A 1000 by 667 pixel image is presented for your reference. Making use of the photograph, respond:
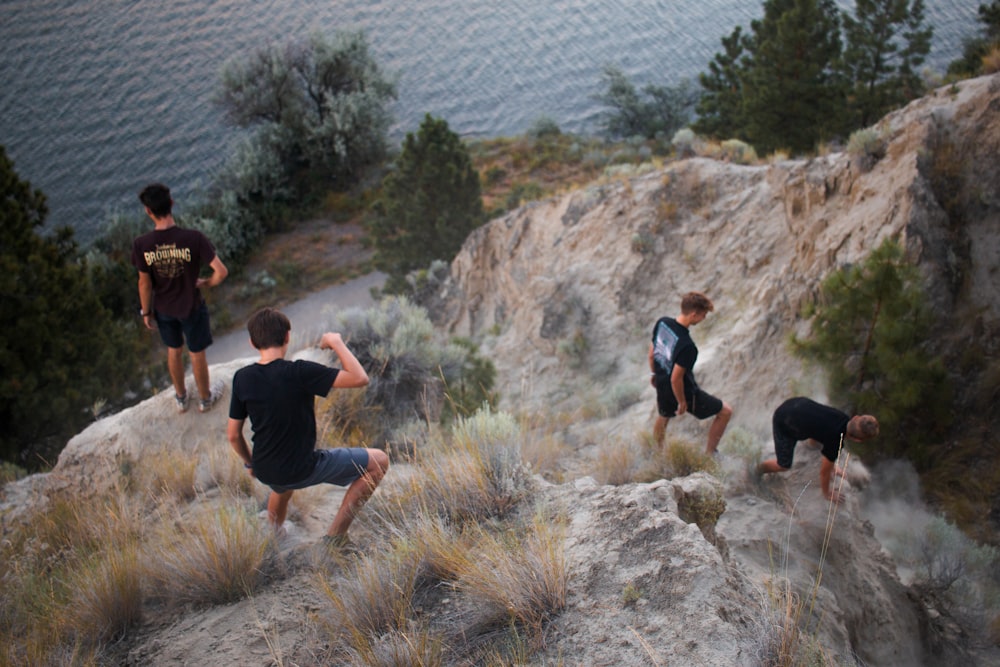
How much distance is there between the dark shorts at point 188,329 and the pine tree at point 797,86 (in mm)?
15290

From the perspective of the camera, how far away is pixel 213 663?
122 inches

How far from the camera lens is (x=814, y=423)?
16.9 ft

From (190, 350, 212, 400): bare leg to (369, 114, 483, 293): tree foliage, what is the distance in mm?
12179

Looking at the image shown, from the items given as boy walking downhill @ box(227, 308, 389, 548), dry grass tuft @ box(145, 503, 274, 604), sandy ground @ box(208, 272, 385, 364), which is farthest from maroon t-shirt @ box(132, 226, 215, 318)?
sandy ground @ box(208, 272, 385, 364)

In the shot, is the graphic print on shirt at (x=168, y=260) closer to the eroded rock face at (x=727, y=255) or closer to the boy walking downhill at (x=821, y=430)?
the boy walking downhill at (x=821, y=430)

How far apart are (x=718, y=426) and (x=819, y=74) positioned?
46.5ft

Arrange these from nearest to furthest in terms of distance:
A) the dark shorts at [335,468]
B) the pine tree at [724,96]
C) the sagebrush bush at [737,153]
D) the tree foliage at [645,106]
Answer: the dark shorts at [335,468]
the sagebrush bush at [737,153]
the pine tree at [724,96]
the tree foliage at [645,106]

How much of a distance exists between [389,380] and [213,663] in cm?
412

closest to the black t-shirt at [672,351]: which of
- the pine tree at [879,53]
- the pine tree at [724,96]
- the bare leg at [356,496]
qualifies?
the bare leg at [356,496]

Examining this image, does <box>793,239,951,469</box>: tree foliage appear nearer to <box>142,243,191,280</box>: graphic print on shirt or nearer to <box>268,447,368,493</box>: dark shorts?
<box>268,447,368,493</box>: dark shorts

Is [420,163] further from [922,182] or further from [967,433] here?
[967,433]

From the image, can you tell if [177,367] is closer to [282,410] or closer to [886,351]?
[282,410]

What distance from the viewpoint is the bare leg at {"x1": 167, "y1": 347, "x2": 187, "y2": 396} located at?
226 inches

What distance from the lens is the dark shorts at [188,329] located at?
17.8 ft
